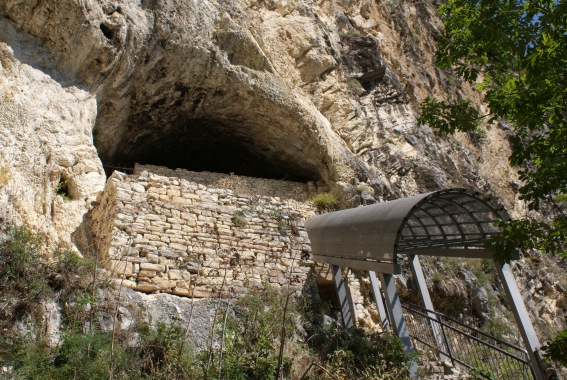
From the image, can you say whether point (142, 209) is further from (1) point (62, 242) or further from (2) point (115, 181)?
(1) point (62, 242)

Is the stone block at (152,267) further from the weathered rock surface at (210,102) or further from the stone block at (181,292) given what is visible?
the weathered rock surface at (210,102)

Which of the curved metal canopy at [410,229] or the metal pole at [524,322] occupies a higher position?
the curved metal canopy at [410,229]

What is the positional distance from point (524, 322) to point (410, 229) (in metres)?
2.00

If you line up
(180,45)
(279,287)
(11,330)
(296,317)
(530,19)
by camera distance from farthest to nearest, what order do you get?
(180,45) → (279,287) → (296,317) → (530,19) → (11,330)

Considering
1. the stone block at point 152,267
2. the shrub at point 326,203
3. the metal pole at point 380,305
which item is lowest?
the metal pole at point 380,305

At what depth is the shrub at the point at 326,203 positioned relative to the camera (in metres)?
9.14

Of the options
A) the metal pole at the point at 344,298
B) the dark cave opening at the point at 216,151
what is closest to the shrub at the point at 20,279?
the metal pole at the point at 344,298

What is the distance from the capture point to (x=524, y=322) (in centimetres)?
495

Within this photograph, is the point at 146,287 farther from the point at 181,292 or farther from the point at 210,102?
the point at 210,102

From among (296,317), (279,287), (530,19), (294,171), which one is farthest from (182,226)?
(530,19)

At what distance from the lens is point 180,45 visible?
8.19m

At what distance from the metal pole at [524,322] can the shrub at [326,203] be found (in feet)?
13.8

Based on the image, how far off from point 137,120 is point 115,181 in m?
2.49

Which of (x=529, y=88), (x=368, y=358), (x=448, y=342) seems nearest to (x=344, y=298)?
(x=448, y=342)
